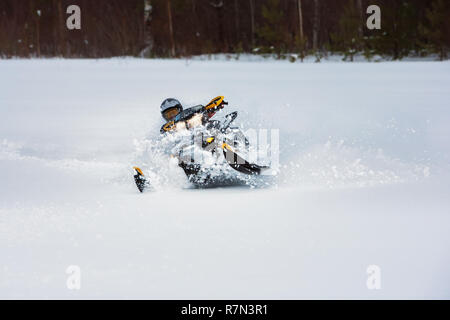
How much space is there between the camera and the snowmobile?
5.15 meters

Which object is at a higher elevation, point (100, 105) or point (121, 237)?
point (100, 105)

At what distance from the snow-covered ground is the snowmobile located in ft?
0.56

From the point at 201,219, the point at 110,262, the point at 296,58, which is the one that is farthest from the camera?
the point at 296,58

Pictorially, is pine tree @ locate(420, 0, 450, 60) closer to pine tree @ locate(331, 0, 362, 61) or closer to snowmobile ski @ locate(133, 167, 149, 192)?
pine tree @ locate(331, 0, 362, 61)

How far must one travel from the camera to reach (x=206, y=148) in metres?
5.17

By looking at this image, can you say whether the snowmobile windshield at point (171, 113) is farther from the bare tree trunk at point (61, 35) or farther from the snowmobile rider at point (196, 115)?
the bare tree trunk at point (61, 35)

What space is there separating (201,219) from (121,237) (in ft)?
2.04

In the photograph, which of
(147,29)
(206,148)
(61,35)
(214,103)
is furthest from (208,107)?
(61,35)

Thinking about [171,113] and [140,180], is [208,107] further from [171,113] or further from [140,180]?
[140,180]

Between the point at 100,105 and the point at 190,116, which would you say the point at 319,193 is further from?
the point at 100,105

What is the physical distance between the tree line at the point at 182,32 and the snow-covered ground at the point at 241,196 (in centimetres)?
A: 302

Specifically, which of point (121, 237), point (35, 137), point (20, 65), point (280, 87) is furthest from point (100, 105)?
point (121, 237)

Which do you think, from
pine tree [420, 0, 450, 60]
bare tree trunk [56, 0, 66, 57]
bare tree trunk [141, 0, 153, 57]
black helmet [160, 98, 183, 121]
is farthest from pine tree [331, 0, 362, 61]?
black helmet [160, 98, 183, 121]

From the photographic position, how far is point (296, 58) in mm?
13656
